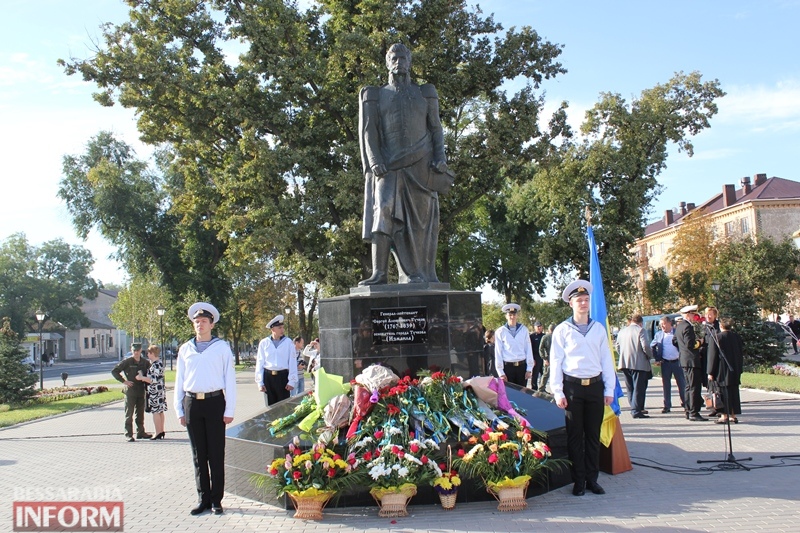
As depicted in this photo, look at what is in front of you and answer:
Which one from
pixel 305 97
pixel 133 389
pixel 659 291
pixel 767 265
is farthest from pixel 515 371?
pixel 767 265

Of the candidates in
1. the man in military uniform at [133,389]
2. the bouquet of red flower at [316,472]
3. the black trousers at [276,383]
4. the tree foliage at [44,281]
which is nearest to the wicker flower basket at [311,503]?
the bouquet of red flower at [316,472]

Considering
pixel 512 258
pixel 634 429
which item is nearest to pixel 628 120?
pixel 512 258

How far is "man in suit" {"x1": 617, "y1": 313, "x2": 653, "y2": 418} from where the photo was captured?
12.5 metres

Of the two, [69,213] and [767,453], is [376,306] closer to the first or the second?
[767,453]

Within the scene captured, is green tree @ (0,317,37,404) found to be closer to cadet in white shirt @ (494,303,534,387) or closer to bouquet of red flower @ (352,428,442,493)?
cadet in white shirt @ (494,303,534,387)

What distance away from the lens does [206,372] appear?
6.41m

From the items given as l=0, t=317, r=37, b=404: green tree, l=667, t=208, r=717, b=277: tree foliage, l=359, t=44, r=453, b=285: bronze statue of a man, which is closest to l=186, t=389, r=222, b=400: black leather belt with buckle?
l=359, t=44, r=453, b=285: bronze statue of a man

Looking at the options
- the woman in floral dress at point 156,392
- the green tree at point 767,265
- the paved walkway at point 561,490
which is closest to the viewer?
the paved walkway at point 561,490

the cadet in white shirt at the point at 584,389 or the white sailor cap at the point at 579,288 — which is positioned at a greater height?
the white sailor cap at the point at 579,288

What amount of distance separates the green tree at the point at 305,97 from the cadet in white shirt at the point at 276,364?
10.6 meters

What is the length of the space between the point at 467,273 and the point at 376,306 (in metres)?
32.0

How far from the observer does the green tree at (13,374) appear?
2016cm

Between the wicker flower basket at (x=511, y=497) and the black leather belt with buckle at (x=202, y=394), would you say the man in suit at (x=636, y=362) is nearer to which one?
the wicker flower basket at (x=511, y=497)

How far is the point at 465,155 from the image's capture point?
72.5 ft
